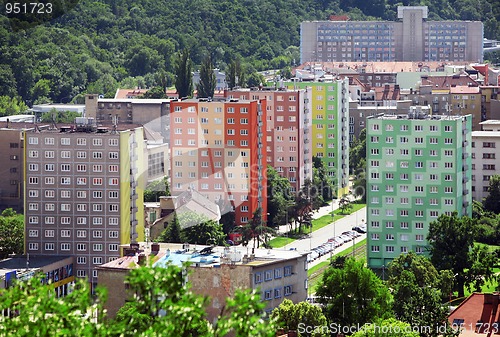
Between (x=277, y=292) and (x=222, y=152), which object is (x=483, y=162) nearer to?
(x=222, y=152)

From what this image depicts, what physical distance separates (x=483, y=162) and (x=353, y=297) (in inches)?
650

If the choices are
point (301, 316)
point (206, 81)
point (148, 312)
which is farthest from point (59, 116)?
point (148, 312)

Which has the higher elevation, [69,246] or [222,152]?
[222,152]

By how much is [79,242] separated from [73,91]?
102 feet

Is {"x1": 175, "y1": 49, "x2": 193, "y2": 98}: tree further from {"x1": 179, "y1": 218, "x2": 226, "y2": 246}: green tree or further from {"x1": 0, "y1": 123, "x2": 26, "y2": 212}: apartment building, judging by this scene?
{"x1": 179, "y1": 218, "x2": 226, "y2": 246}: green tree

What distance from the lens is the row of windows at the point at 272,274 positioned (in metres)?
25.1

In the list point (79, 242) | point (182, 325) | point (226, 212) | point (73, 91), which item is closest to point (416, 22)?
point (73, 91)

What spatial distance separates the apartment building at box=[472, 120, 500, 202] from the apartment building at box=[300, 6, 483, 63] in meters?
35.6

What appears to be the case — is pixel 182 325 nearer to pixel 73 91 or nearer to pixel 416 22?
pixel 73 91

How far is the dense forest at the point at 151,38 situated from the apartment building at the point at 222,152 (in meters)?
20.2

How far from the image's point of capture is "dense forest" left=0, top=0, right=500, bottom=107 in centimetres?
6084

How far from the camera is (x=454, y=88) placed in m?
49.6

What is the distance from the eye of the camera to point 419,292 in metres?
23.6

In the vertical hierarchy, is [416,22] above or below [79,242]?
above
